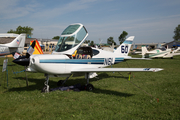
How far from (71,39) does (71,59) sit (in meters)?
1.12

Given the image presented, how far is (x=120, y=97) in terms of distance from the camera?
5.64m

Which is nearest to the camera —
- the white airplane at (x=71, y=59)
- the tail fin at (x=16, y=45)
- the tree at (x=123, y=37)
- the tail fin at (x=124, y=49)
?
the white airplane at (x=71, y=59)

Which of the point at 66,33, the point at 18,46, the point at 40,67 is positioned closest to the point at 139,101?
the point at 40,67

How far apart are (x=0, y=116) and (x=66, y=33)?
4.48m

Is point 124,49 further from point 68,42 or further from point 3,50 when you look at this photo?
point 3,50

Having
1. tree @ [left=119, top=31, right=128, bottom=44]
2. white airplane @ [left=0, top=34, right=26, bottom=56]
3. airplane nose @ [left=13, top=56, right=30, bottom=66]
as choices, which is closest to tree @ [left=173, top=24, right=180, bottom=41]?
tree @ [left=119, top=31, right=128, bottom=44]

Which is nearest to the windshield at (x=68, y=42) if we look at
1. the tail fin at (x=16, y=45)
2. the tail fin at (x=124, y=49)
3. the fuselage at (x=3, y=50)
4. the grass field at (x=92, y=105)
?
the grass field at (x=92, y=105)

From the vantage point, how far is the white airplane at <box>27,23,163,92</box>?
571 centimetres

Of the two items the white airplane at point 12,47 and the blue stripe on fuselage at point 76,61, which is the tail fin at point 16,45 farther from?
the blue stripe on fuselage at point 76,61

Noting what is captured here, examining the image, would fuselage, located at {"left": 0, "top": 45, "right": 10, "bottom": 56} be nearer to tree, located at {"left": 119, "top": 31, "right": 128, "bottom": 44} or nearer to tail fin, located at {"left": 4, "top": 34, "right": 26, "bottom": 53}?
tail fin, located at {"left": 4, "top": 34, "right": 26, "bottom": 53}

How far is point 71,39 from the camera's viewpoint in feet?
22.6

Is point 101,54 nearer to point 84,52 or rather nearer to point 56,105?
point 84,52

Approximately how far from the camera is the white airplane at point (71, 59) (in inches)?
225

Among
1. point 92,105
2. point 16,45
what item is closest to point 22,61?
point 92,105
